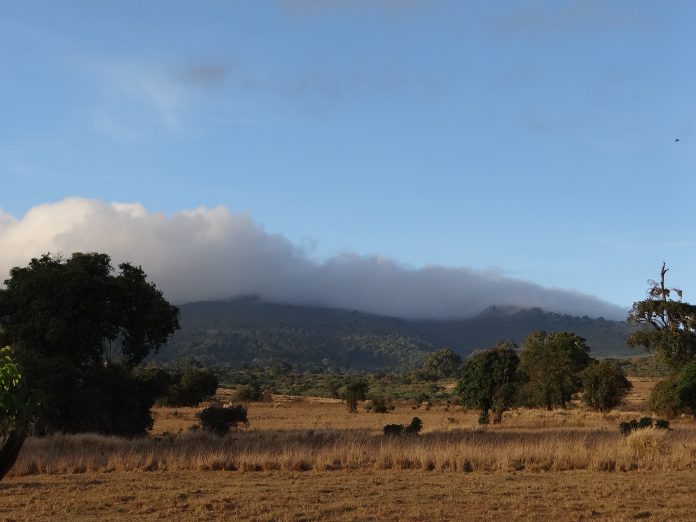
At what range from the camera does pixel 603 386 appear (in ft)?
176

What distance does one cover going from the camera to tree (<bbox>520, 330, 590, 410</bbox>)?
190 feet

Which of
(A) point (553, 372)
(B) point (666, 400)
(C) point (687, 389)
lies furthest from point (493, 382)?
(A) point (553, 372)

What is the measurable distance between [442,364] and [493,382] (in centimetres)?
10405

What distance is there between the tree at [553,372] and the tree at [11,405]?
A: 48208 mm

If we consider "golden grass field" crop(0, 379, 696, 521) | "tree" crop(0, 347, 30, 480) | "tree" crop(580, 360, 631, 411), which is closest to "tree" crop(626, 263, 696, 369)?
"tree" crop(580, 360, 631, 411)

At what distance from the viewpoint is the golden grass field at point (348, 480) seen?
1388cm

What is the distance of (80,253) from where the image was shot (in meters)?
35.0

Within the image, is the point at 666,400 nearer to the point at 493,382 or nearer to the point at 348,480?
the point at 493,382

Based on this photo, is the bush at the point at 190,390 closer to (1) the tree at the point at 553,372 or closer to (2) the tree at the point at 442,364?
(1) the tree at the point at 553,372

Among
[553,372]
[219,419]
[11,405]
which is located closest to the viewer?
[11,405]

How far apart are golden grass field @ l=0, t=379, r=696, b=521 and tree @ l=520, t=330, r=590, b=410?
105 ft

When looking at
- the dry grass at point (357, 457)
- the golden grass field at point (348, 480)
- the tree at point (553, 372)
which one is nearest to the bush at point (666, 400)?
the tree at point (553, 372)

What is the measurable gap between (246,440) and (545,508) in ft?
50.8

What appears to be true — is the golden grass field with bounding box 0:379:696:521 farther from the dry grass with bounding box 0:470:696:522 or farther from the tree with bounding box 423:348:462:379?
the tree with bounding box 423:348:462:379
